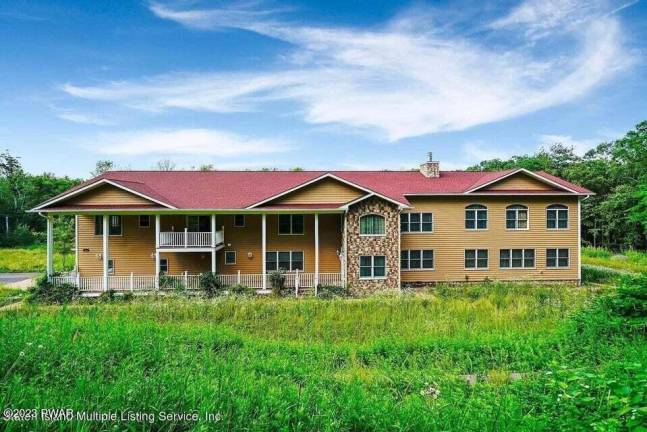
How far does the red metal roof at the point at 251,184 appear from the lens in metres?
19.4

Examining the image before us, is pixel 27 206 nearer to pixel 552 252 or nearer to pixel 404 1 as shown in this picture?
pixel 404 1

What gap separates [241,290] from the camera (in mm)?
17703

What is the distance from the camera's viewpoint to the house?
60.7 ft

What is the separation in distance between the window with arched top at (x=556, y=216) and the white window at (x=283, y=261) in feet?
47.6

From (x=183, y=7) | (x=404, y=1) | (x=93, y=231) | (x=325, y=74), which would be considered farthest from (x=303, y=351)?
(x=325, y=74)

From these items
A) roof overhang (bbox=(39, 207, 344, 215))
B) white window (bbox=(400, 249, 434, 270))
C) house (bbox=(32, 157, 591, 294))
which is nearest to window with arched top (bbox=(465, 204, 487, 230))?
house (bbox=(32, 157, 591, 294))

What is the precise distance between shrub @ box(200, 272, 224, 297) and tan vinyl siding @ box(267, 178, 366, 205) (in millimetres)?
5428

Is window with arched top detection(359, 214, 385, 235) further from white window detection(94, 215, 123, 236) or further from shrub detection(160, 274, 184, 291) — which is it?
white window detection(94, 215, 123, 236)

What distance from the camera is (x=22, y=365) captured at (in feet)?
15.6

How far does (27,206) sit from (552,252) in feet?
190

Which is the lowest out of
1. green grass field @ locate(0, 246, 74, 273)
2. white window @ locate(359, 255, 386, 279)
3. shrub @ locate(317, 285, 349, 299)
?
shrub @ locate(317, 285, 349, 299)

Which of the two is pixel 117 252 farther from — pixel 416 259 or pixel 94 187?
pixel 416 259

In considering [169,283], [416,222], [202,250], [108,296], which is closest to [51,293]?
[108,296]

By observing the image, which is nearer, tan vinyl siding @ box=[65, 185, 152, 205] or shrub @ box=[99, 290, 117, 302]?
shrub @ box=[99, 290, 117, 302]
